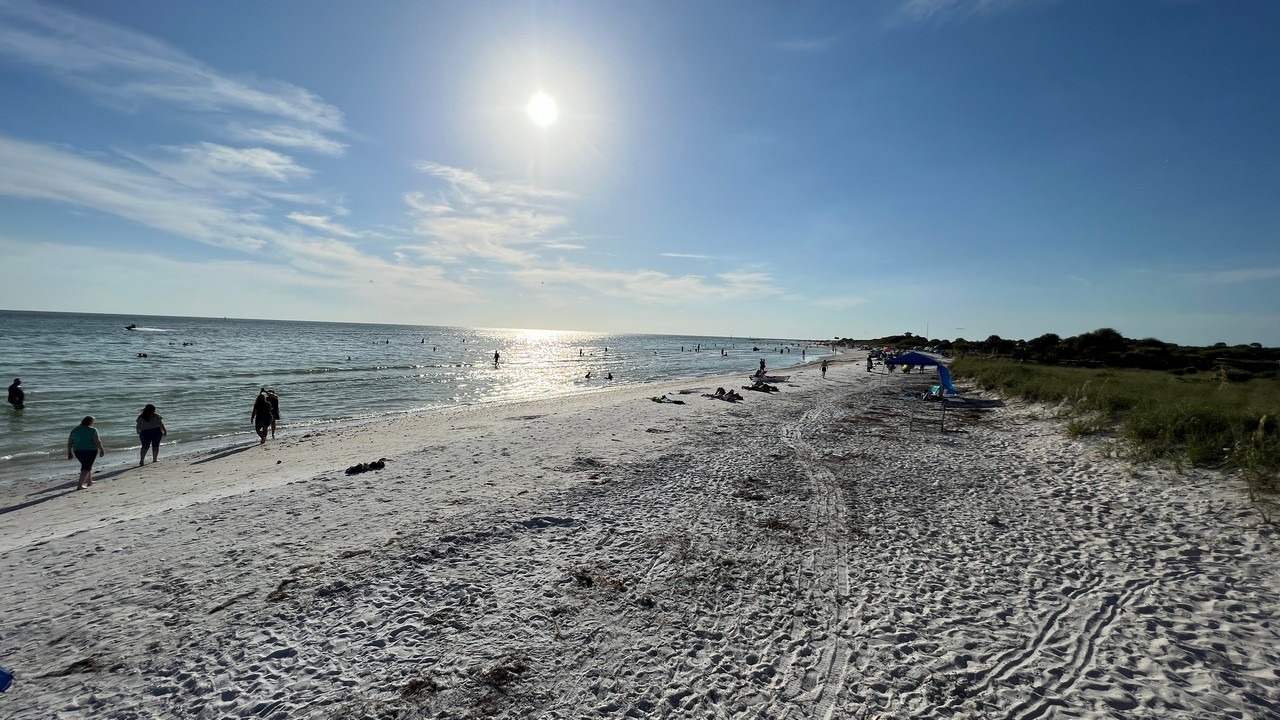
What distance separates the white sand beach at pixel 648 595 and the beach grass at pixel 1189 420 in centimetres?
59

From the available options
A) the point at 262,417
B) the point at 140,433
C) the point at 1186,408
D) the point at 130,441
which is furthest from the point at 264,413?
the point at 1186,408

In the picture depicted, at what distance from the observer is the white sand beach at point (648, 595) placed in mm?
4293

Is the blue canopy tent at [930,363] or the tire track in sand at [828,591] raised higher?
the blue canopy tent at [930,363]

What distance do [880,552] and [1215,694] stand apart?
327 centimetres

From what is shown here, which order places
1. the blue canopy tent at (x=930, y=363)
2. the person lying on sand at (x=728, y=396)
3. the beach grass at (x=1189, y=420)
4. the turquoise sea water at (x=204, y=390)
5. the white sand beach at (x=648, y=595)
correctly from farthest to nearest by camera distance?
the person lying on sand at (x=728, y=396), the blue canopy tent at (x=930, y=363), the turquoise sea water at (x=204, y=390), the beach grass at (x=1189, y=420), the white sand beach at (x=648, y=595)

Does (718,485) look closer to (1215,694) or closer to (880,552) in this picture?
(880,552)

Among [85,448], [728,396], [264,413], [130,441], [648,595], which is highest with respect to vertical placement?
[728,396]

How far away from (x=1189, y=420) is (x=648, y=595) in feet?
40.5

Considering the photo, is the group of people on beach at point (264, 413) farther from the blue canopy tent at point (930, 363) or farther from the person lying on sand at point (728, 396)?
the blue canopy tent at point (930, 363)

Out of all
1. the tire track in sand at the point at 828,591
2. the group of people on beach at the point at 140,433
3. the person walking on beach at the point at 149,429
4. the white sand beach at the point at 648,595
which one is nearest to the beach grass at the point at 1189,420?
the white sand beach at the point at 648,595

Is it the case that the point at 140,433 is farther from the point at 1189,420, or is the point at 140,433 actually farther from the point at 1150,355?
the point at 1150,355

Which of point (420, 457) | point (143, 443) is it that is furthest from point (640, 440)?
point (143, 443)

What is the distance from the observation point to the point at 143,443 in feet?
44.0

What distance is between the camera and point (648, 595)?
234 inches
